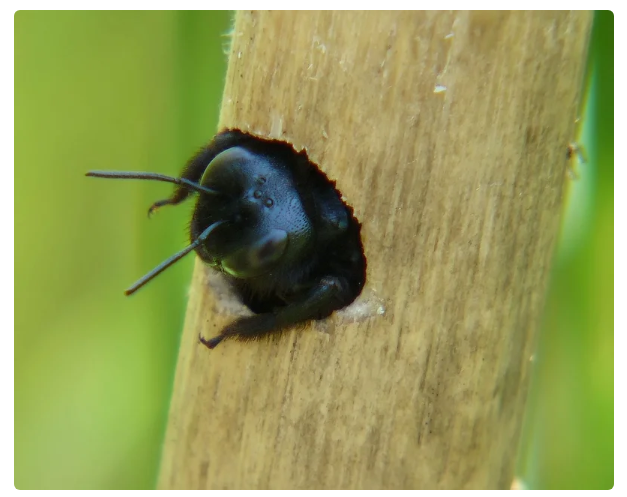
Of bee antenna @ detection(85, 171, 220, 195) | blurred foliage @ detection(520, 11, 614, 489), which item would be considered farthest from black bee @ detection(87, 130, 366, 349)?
blurred foliage @ detection(520, 11, 614, 489)

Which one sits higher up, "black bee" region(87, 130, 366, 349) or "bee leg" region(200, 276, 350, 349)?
"black bee" region(87, 130, 366, 349)

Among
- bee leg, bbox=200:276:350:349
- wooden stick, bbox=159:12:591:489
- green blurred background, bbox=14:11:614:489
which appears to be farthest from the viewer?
green blurred background, bbox=14:11:614:489

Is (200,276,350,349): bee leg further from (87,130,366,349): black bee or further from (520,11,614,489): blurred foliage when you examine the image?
(520,11,614,489): blurred foliage

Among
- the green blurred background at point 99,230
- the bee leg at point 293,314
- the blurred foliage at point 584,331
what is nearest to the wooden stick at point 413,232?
the bee leg at point 293,314

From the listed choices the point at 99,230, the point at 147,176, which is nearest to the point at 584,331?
the point at 147,176

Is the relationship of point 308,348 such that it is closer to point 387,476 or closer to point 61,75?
point 387,476

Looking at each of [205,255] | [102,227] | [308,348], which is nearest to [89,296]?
[102,227]
